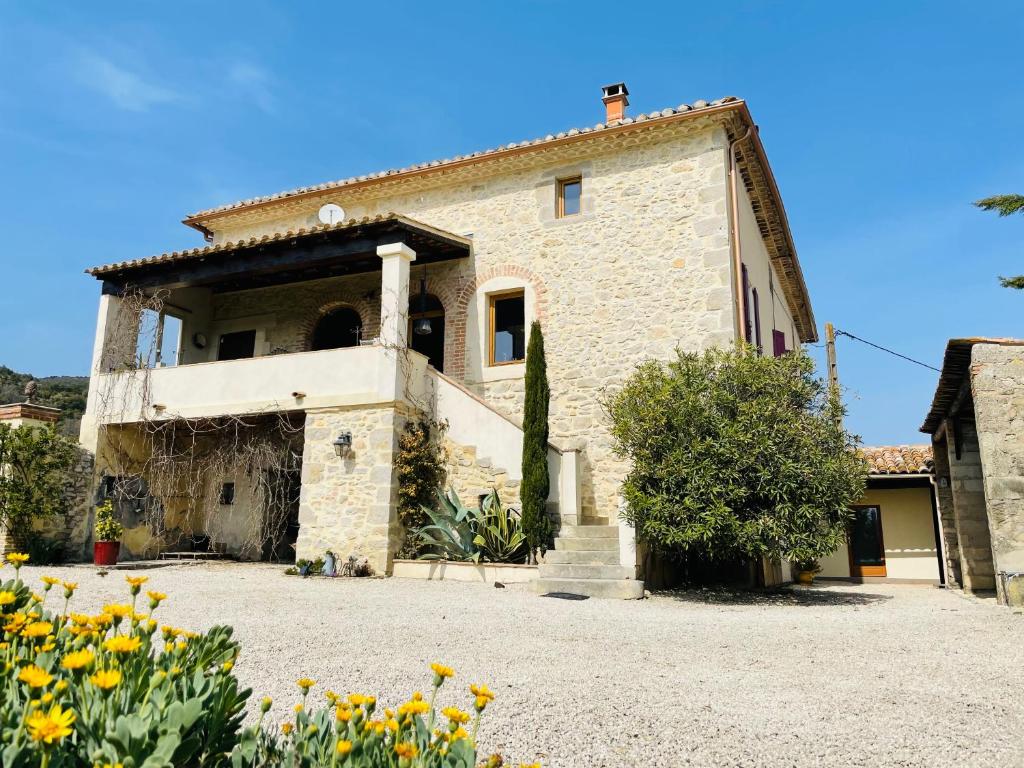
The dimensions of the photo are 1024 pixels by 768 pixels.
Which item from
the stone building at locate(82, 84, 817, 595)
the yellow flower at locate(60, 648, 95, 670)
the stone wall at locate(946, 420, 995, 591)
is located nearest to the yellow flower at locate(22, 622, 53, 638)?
the yellow flower at locate(60, 648, 95, 670)

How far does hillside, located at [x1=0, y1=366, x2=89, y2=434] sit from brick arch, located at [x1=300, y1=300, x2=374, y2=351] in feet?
41.6

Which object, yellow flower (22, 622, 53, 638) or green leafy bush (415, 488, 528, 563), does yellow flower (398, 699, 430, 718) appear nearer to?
yellow flower (22, 622, 53, 638)

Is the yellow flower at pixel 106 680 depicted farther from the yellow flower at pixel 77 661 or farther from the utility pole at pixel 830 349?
the utility pole at pixel 830 349

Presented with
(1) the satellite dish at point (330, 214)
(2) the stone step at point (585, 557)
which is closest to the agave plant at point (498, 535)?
(2) the stone step at point (585, 557)

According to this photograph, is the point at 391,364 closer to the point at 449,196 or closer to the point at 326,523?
the point at 326,523

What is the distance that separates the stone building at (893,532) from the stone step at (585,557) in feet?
28.6

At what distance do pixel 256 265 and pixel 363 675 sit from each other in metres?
8.98

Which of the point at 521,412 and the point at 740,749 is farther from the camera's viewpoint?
the point at 521,412

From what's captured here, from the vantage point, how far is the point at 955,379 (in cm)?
866

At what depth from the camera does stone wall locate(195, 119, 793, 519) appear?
35.8ft

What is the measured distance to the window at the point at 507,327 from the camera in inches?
475

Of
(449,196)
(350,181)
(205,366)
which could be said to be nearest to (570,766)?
(205,366)

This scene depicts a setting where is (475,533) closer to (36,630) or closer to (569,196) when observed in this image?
(569,196)

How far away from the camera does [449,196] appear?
511 inches
